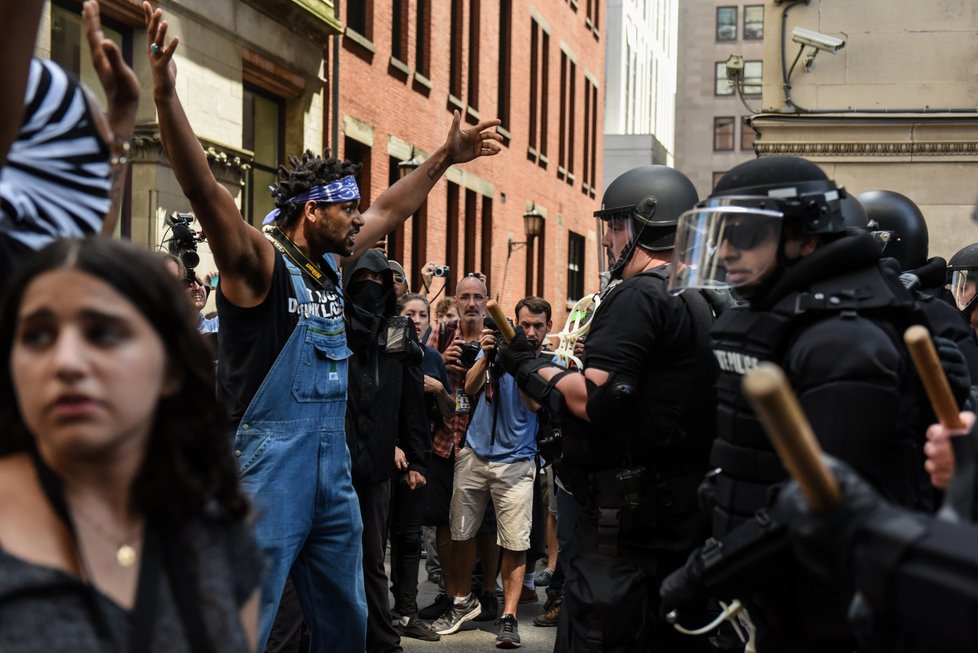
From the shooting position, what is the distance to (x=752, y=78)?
68.1 meters

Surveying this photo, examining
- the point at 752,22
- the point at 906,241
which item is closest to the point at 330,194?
the point at 906,241

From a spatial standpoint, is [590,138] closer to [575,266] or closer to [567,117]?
[567,117]

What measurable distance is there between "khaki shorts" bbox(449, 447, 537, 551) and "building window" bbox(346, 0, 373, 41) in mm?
12341

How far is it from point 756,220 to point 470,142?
2.09 meters

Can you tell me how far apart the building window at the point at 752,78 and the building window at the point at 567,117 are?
34125 mm

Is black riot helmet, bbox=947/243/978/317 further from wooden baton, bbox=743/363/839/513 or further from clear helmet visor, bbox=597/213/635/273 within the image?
wooden baton, bbox=743/363/839/513

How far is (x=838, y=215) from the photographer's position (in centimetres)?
374

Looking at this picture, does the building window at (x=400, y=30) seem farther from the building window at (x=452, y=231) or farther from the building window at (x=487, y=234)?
the building window at (x=487, y=234)

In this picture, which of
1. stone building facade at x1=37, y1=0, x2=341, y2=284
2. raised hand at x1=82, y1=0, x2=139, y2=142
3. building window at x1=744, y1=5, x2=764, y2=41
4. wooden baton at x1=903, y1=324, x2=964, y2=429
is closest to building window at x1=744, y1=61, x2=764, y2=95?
building window at x1=744, y1=5, x2=764, y2=41

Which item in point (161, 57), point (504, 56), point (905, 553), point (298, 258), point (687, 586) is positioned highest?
point (504, 56)

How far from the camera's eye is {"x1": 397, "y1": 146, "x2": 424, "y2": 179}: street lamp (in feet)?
57.0

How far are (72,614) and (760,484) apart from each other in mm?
2232

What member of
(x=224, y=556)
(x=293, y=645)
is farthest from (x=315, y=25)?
(x=224, y=556)

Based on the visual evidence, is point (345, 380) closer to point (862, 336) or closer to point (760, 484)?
Result: point (760, 484)
